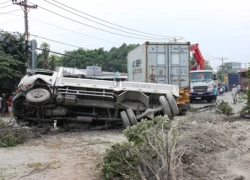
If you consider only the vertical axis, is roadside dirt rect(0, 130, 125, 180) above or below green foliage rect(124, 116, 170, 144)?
below

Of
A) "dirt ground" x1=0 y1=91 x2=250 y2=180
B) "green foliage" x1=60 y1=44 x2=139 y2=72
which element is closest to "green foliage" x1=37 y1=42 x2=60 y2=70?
"green foliage" x1=60 y1=44 x2=139 y2=72

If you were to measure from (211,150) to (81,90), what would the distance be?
4959 millimetres

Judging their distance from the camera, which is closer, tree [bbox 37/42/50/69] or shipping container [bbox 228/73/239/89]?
tree [bbox 37/42/50/69]

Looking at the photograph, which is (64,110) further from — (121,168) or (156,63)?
(156,63)

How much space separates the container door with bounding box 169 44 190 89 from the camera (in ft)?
53.5

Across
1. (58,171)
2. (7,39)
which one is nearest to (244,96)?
(58,171)

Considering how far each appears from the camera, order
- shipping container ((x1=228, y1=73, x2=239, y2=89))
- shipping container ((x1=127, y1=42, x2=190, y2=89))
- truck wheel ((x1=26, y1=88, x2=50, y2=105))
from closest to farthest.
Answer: truck wheel ((x1=26, y1=88, x2=50, y2=105)), shipping container ((x1=127, y1=42, x2=190, y2=89)), shipping container ((x1=228, y1=73, x2=239, y2=89))

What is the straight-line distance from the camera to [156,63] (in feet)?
53.5

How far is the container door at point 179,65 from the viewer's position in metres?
16.3

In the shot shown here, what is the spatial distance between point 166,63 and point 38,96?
831 centimetres

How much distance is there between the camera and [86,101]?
405 inches

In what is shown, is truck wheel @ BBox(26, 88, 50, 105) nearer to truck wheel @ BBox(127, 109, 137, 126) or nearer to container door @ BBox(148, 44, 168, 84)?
truck wheel @ BBox(127, 109, 137, 126)

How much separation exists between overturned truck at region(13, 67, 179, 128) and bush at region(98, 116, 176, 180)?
4360 mm

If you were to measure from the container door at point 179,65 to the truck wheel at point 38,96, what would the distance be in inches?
319
